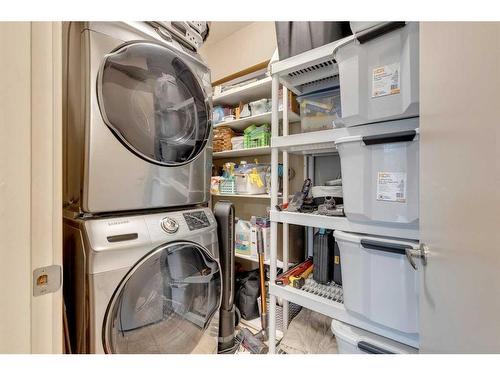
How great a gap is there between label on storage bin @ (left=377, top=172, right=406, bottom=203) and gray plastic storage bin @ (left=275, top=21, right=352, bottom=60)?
692 mm

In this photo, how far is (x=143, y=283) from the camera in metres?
0.87

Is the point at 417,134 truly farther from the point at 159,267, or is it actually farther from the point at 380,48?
the point at 159,267

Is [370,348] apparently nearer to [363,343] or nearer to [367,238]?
[363,343]

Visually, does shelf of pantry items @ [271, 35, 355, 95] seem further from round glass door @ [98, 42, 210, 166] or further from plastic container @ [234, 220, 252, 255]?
plastic container @ [234, 220, 252, 255]

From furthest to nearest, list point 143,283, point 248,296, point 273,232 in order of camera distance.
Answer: point 248,296
point 273,232
point 143,283

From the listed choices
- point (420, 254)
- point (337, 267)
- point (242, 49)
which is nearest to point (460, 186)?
point (420, 254)

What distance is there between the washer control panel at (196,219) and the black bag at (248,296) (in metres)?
1.05

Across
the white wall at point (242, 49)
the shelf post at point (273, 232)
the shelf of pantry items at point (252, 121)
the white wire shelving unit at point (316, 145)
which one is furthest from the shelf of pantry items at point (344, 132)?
the white wall at point (242, 49)

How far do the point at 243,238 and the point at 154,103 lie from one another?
53.9 inches

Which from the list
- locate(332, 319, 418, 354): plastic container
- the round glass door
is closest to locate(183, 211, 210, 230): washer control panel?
the round glass door

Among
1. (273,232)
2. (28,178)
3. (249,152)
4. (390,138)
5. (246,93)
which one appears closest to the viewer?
(28,178)

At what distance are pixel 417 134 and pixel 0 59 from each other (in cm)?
101
